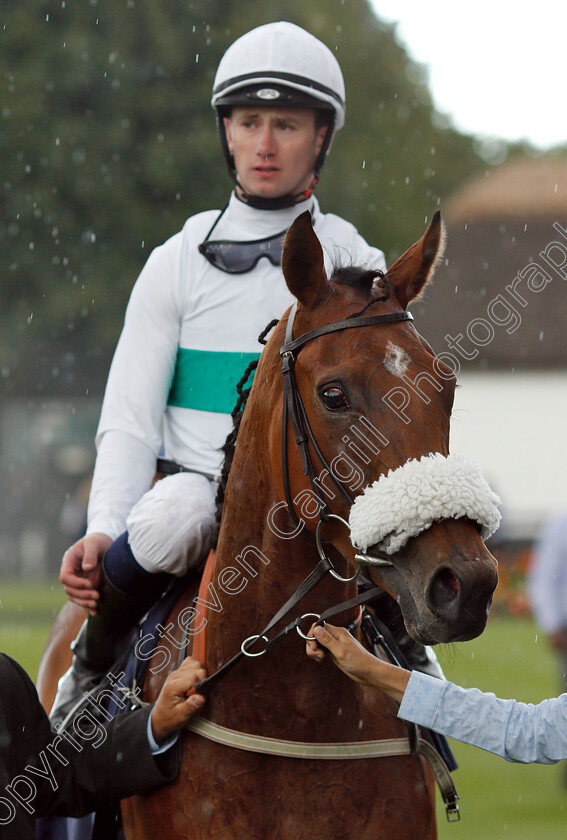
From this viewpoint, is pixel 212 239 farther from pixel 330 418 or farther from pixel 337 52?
pixel 337 52

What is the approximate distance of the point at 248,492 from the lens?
2.93 meters

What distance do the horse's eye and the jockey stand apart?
31.3 inches

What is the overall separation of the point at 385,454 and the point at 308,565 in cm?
49

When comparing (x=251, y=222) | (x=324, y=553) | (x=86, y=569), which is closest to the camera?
(x=324, y=553)

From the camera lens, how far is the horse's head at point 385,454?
236cm

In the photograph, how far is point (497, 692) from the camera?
1022cm

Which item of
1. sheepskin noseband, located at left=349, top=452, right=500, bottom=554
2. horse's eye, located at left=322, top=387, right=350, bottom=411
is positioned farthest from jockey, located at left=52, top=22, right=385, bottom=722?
sheepskin noseband, located at left=349, top=452, right=500, bottom=554

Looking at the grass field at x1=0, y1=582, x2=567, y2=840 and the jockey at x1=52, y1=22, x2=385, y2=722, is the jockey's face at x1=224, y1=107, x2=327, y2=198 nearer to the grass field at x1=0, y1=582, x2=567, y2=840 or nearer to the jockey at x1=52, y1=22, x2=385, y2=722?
the jockey at x1=52, y1=22, x2=385, y2=722

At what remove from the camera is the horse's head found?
236cm

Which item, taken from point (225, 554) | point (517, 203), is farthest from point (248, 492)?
point (517, 203)

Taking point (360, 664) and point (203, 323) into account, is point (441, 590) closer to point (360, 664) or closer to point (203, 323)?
point (360, 664)

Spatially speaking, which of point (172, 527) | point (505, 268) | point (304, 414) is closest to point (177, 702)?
point (172, 527)

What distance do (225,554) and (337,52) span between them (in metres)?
20.9

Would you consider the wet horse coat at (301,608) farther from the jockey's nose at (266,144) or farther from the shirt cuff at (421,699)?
the jockey's nose at (266,144)
